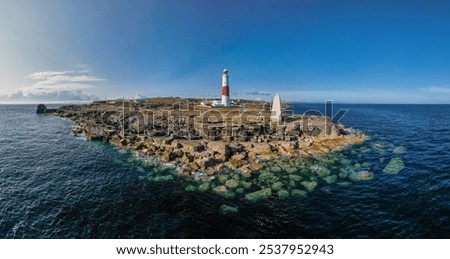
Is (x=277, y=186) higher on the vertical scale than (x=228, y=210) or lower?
higher

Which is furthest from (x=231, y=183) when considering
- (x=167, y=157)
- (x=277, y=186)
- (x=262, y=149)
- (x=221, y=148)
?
(x=262, y=149)

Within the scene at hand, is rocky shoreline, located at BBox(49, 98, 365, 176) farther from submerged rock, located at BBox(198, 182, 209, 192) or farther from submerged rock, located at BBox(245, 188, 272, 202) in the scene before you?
submerged rock, located at BBox(245, 188, 272, 202)

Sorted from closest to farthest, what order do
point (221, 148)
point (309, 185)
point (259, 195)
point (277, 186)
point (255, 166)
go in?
point (259, 195) → point (277, 186) → point (309, 185) → point (255, 166) → point (221, 148)

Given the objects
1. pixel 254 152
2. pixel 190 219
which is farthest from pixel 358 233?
pixel 254 152

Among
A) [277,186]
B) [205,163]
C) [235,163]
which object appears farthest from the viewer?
[235,163]

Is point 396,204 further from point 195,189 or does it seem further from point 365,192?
point 195,189

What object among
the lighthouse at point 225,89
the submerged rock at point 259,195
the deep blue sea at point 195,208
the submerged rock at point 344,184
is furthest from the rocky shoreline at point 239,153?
the lighthouse at point 225,89

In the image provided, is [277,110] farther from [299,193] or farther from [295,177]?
[299,193]
